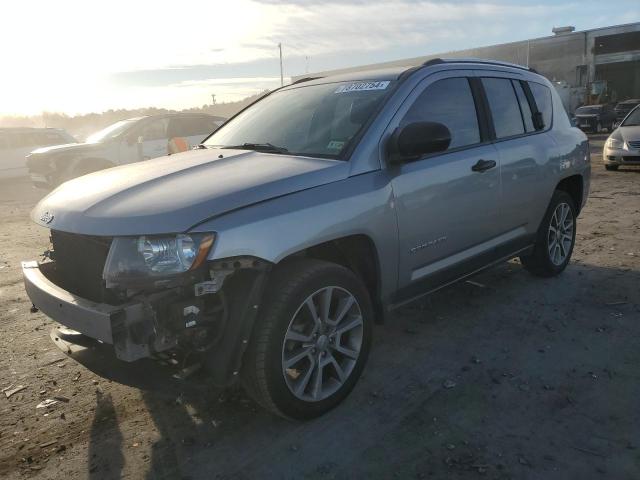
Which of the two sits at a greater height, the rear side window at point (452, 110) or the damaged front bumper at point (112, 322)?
the rear side window at point (452, 110)

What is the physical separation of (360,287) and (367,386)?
67cm

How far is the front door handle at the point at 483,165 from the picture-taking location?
3.80m

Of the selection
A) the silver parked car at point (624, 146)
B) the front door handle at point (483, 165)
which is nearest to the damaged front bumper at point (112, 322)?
the front door handle at point (483, 165)

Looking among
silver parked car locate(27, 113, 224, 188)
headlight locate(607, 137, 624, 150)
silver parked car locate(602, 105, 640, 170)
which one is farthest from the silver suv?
headlight locate(607, 137, 624, 150)

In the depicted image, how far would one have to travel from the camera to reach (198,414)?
3.07 meters

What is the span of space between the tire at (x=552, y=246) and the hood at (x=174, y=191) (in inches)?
104

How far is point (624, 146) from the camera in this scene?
38.8 feet

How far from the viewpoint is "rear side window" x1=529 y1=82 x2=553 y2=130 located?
4840 mm

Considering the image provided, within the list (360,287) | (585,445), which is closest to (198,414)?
(360,287)

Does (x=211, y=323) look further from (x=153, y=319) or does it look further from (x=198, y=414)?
(x=198, y=414)

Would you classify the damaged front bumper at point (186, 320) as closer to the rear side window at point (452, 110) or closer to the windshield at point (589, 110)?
the rear side window at point (452, 110)

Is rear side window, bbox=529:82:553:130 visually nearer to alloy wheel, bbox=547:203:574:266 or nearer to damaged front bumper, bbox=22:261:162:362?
alloy wheel, bbox=547:203:574:266

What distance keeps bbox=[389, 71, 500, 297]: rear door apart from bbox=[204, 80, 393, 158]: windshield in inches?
10.6

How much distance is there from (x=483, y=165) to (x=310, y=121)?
1285 mm
